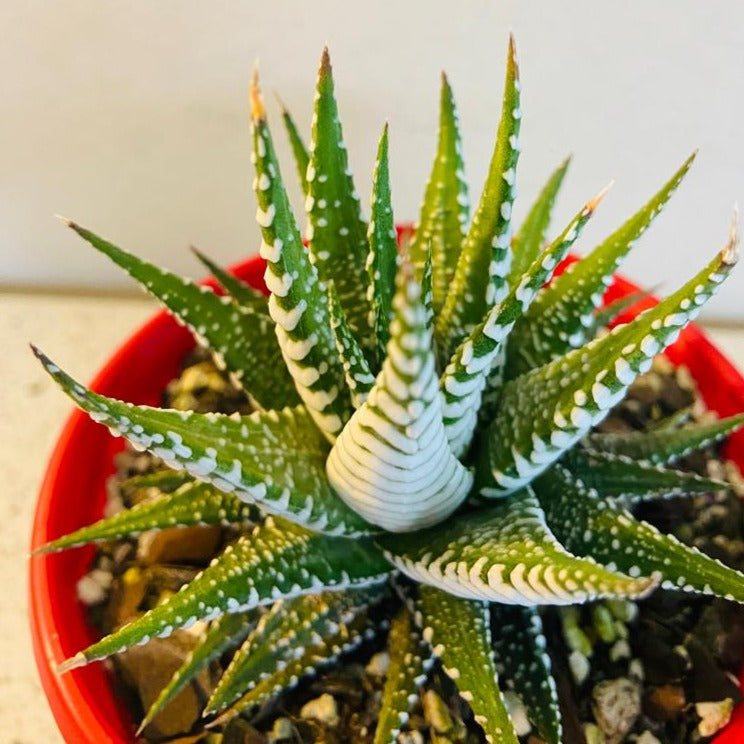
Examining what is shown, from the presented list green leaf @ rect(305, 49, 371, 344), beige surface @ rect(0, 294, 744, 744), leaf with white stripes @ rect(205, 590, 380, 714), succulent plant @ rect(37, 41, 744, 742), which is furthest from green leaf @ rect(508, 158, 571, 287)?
beige surface @ rect(0, 294, 744, 744)

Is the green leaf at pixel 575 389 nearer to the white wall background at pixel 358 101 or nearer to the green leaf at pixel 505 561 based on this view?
the green leaf at pixel 505 561

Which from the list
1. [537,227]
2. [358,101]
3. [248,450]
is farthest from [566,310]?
[358,101]

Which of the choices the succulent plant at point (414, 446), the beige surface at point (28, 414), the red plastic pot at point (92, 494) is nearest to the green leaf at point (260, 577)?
the succulent plant at point (414, 446)

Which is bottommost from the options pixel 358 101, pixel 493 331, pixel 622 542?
pixel 622 542

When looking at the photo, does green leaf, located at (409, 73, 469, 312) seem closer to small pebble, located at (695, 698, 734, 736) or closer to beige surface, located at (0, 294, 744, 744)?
small pebble, located at (695, 698, 734, 736)

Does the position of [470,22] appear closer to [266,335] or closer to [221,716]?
[266,335]

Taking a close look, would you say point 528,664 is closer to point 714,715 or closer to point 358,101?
point 714,715

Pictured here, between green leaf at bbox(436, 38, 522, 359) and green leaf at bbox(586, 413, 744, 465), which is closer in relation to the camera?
green leaf at bbox(436, 38, 522, 359)
